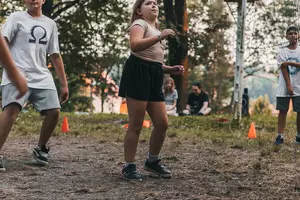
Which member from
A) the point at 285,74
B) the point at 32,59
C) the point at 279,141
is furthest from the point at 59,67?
the point at 279,141

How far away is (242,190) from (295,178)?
0.73 m

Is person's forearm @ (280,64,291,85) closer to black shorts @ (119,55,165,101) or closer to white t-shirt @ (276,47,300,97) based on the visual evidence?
white t-shirt @ (276,47,300,97)

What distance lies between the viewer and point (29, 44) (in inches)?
187

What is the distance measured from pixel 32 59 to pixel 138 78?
1.08m

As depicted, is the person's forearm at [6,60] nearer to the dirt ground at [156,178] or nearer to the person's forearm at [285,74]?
the dirt ground at [156,178]

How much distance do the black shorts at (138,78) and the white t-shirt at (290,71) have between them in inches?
121

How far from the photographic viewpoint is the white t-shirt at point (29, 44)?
4.73 metres

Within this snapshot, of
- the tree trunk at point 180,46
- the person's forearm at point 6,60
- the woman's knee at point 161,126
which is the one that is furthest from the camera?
the tree trunk at point 180,46

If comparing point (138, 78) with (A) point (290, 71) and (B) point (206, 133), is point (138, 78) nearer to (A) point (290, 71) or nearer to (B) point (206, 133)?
(A) point (290, 71)

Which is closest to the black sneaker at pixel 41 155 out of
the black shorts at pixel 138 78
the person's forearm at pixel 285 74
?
the black shorts at pixel 138 78

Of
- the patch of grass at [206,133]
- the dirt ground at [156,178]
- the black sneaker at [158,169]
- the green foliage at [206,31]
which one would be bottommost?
the dirt ground at [156,178]

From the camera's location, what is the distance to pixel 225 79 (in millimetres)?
52969

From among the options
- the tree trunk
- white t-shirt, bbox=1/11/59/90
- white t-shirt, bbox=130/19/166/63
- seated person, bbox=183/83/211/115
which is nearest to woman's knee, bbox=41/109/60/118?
white t-shirt, bbox=1/11/59/90

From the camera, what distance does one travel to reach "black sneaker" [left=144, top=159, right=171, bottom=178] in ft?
15.3
